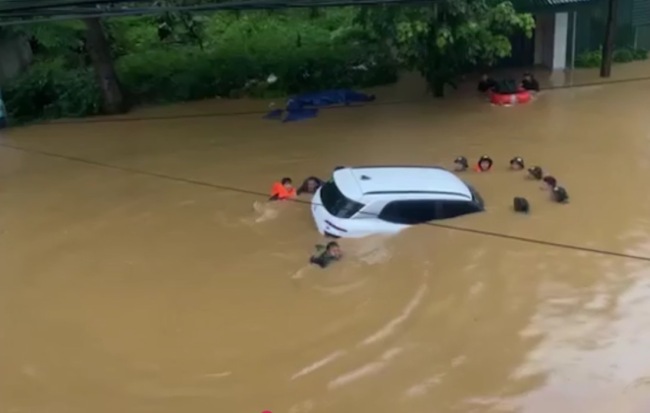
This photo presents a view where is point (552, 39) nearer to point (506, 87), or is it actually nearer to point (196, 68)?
point (506, 87)

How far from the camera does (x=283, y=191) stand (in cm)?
1352

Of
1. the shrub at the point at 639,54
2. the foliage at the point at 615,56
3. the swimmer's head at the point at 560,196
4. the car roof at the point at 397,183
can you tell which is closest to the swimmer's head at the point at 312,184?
the car roof at the point at 397,183

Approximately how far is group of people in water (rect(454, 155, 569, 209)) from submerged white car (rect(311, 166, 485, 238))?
3.06 feet

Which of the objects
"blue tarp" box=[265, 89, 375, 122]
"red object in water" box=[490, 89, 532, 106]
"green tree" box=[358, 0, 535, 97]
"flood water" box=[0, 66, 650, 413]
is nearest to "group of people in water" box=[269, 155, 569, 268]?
"flood water" box=[0, 66, 650, 413]

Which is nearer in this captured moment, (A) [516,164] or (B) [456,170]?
(A) [516,164]

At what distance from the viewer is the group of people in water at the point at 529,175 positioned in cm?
1245

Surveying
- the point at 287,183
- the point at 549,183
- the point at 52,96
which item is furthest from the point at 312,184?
the point at 52,96

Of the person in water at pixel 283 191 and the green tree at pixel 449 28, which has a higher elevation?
the green tree at pixel 449 28

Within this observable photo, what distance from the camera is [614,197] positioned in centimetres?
1305

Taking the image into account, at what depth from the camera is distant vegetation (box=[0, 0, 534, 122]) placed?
1755cm

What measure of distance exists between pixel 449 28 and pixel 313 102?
3990 mm

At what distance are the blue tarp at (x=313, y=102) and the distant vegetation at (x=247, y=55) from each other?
1.35m

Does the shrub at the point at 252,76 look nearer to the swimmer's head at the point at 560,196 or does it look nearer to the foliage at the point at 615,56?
the foliage at the point at 615,56

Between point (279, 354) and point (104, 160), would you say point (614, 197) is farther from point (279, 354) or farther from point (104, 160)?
point (104, 160)
